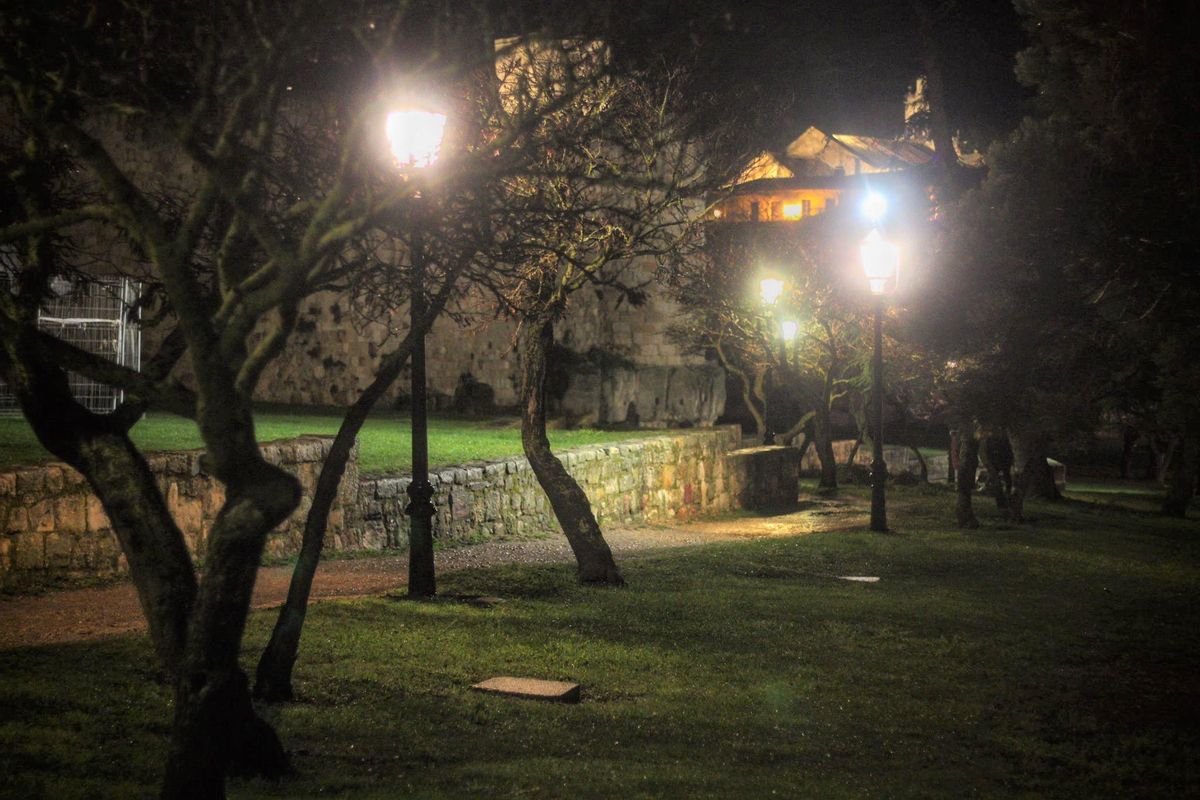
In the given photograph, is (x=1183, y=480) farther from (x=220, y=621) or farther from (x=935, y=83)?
(x=220, y=621)

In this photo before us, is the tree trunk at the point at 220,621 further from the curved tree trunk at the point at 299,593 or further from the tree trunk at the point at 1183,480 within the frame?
the tree trunk at the point at 1183,480

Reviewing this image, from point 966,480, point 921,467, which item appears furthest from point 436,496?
point 921,467

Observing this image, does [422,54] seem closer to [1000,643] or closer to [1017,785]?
[1017,785]

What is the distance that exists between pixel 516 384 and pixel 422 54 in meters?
15.5

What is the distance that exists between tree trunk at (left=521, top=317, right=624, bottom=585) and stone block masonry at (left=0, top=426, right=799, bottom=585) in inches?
92.9

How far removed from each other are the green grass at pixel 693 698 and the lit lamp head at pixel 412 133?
318cm

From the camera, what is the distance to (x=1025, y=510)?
21.7 meters

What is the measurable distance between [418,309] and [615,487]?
9871 millimetres

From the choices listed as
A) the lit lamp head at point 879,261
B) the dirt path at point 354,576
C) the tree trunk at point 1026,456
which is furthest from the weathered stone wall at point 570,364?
the lit lamp head at point 879,261

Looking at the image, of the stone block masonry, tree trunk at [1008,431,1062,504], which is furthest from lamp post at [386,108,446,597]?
tree trunk at [1008,431,1062,504]

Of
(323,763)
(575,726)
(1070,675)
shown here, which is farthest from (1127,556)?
(323,763)

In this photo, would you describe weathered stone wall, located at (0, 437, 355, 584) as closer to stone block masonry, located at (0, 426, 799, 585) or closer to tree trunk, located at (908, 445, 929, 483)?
stone block masonry, located at (0, 426, 799, 585)

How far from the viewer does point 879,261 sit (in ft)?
49.9

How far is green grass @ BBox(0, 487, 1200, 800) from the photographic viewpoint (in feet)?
18.4
